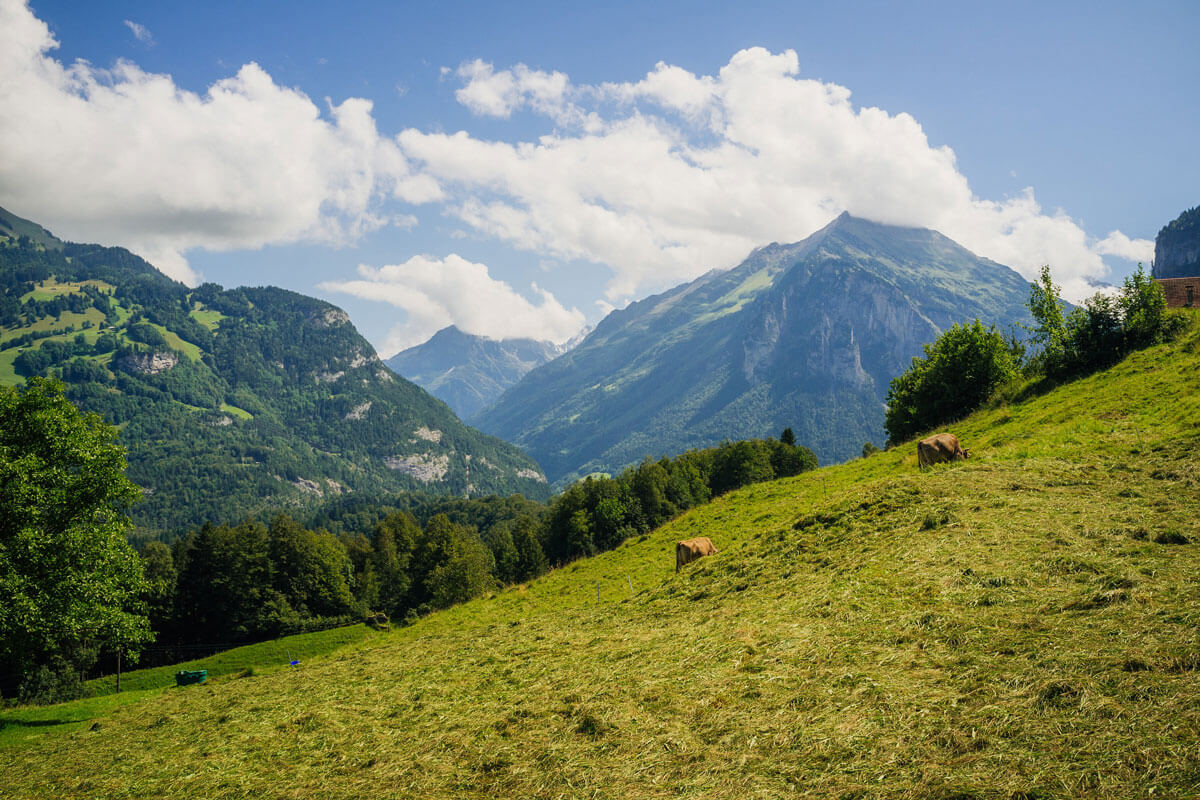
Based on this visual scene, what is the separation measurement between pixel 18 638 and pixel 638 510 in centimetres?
6684

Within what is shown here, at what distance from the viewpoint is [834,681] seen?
9852 mm

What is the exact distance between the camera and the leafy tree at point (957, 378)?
40500 mm

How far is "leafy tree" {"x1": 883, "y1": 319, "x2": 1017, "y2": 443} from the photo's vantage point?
40.5m

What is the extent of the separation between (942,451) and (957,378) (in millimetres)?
21032

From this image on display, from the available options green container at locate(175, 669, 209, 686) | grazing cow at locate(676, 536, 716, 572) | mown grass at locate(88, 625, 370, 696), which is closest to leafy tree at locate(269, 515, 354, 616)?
mown grass at locate(88, 625, 370, 696)

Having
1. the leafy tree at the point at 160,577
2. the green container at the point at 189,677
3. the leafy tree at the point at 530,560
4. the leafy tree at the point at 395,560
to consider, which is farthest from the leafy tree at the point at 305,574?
the green container at the point at 189,677

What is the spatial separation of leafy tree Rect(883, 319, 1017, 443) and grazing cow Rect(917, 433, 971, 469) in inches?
710

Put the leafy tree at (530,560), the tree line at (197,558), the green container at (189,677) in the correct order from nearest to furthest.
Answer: the tree line at (197,558) < the green container at (189,677) < the leafy tree at (530,560)

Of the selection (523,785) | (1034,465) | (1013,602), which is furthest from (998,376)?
(523,785)

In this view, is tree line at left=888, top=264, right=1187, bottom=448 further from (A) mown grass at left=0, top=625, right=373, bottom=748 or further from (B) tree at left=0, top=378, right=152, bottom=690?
(B) tree at left=0, top=378, right=152, bottom=690

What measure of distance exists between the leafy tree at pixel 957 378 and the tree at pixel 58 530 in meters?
47.9

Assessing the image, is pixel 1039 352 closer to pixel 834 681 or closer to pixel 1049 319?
pixel 1049 319

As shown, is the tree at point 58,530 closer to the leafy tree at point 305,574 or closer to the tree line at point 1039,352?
the tree line at point 1039,352

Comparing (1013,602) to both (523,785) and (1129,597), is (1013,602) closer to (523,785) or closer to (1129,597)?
(1129,597)
